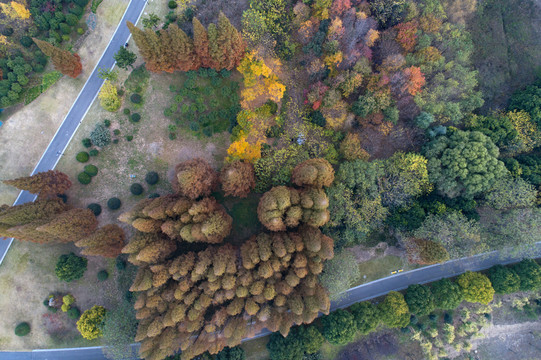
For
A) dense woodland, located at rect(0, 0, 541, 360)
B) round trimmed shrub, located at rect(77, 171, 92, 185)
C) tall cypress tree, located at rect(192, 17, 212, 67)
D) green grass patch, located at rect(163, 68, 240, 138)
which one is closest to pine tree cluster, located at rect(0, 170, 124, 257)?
dense woodland, located at rect(0, 0, 541, 360)

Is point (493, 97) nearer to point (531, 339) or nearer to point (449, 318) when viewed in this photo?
point (449, 318)

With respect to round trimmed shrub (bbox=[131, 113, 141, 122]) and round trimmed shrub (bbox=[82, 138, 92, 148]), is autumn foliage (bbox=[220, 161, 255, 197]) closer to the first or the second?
round trimmed shrub (bbox=[131, 113, 141, 122])

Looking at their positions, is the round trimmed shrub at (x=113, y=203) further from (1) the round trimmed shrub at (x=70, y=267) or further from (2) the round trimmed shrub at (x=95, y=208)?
(1) the round trimmed shrub at (x=70, y=267)

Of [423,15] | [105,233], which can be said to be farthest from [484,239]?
[105,233]

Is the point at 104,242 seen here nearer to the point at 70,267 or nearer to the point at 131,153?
the point at 70,267

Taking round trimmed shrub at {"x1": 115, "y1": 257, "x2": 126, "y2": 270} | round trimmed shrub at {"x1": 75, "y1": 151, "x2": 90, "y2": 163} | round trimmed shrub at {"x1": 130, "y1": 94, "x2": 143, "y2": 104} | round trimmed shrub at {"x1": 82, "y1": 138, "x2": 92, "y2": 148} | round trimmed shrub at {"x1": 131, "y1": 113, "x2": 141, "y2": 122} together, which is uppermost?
round trimmed shrub at {"x1": 130, "y1": 94, "x2": 143, "y2": 104}
